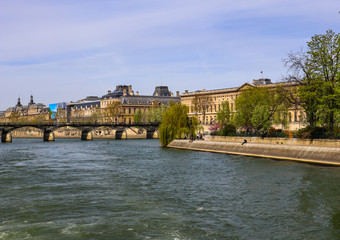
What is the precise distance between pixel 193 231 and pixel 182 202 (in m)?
7.28

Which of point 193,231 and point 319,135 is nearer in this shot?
point 193,231

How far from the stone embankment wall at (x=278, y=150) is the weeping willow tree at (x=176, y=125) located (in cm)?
585

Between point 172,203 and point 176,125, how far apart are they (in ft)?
205

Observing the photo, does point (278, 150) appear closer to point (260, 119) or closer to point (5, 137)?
point (260, 119)

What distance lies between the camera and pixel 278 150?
61.7 m

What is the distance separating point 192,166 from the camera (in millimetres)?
53938

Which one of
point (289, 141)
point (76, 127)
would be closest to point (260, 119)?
point (289, 141)

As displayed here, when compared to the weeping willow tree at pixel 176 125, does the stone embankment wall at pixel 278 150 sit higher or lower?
lower

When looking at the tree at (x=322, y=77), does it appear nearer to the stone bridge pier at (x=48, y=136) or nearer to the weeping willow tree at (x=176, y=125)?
the weeping willow tree at (x=176, y=125)

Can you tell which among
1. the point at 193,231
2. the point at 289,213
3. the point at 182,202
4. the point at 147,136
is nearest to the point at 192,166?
the point at 182,202

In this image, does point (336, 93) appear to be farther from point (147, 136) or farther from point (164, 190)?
point (147, 136)

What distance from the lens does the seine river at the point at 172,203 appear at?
23641mm

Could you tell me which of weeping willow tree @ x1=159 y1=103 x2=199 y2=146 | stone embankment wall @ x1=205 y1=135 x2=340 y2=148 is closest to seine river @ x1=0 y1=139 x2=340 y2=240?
stone embankment wall @ x1=205 y1=135 x2=340 y2=148

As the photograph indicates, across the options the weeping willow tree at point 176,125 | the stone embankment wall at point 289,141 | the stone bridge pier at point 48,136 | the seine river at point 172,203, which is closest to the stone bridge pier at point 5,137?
the stone bridge pier at point 48,136
